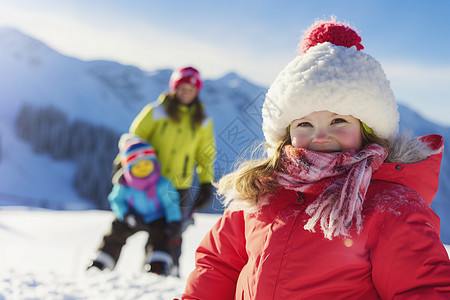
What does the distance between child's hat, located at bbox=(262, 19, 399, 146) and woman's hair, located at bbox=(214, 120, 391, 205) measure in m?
0.05

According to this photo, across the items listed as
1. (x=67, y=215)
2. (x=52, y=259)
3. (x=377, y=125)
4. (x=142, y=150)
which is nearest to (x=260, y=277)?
(x=377, y=125)

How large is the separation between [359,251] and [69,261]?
3324mm

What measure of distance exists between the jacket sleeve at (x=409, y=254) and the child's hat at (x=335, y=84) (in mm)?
338

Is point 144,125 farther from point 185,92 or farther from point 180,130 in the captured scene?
point 185,92

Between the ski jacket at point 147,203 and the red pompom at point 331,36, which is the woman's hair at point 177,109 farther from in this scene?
the red pompom at point 331,36

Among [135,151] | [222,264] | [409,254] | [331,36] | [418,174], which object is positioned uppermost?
[331,36]

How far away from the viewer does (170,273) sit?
3.09 metres

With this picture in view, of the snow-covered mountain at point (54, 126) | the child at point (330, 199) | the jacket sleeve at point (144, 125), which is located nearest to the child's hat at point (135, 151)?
the jacket sleeve at point (144, 125)

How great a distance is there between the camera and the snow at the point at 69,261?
87.2 inches

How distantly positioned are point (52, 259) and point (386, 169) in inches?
137

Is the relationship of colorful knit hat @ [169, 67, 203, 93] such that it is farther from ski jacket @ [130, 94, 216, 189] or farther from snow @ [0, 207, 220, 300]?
snow @ [0, 207, 220, 300]

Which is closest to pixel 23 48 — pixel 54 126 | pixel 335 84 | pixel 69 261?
pixel 54 126

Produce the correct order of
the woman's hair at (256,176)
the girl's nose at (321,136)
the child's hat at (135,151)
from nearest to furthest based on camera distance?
the girl's nose at (321,136) < the woman's hair at (256,176) < the child's hat at (135,151)

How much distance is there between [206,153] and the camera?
137 inches
